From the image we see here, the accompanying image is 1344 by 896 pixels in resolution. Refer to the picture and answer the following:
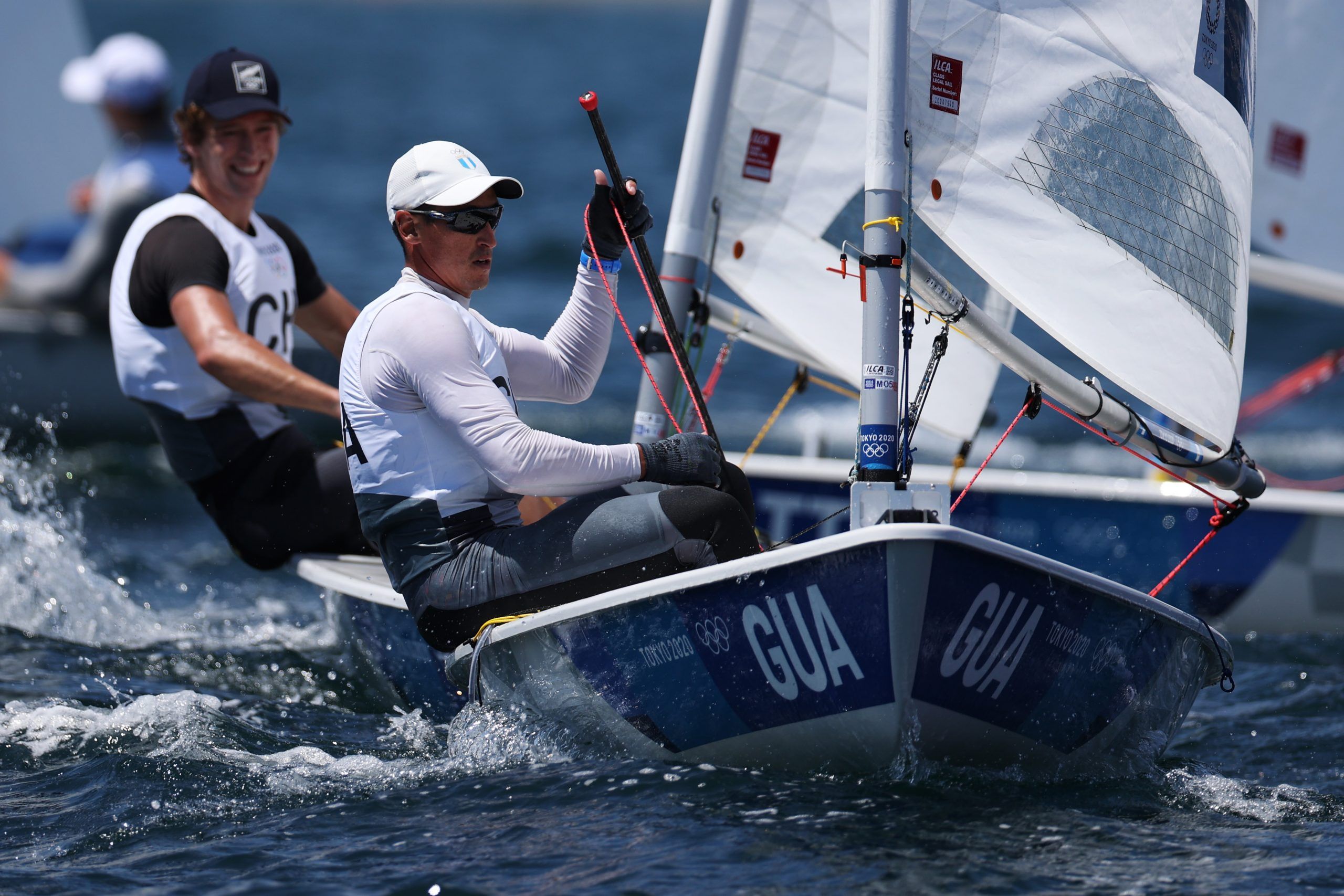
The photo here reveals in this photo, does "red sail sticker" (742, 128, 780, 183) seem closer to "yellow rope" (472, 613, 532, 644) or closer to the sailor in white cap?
the sailor in white cap

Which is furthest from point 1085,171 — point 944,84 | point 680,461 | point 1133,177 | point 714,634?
point 714,634

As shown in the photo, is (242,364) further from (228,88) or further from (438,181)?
(438,181)

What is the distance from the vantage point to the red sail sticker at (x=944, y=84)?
3297 mm

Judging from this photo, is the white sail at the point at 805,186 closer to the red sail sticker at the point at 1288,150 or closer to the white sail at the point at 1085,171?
the white sail at the point at 1085,171

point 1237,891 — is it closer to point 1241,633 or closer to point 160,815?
point 160,815

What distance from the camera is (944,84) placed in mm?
3305

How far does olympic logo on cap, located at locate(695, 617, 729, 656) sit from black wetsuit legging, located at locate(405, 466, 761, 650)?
0.89ft

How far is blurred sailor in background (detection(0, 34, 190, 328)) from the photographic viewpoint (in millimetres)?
7898

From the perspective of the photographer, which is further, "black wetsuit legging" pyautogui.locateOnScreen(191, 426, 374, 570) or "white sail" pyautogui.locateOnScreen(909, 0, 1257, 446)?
"black wetsuit legging" pyautogui.locateOnScreen(191, 426, 374, 570)

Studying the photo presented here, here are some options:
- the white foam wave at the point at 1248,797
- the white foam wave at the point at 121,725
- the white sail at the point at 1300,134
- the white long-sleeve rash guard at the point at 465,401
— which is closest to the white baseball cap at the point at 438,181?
the white long-sleeve rash guard at the point at 465,401

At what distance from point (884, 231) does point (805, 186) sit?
6.65ft

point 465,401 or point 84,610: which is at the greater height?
point 465,401

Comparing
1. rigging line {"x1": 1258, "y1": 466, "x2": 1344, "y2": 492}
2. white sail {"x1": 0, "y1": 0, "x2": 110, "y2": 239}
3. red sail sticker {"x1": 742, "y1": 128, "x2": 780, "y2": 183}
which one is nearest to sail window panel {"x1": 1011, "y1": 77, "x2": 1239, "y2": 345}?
red sail sticker {"x1": 742, "y1": 128, "x2": 780, "y2": 183}

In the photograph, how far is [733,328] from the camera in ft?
17.1
